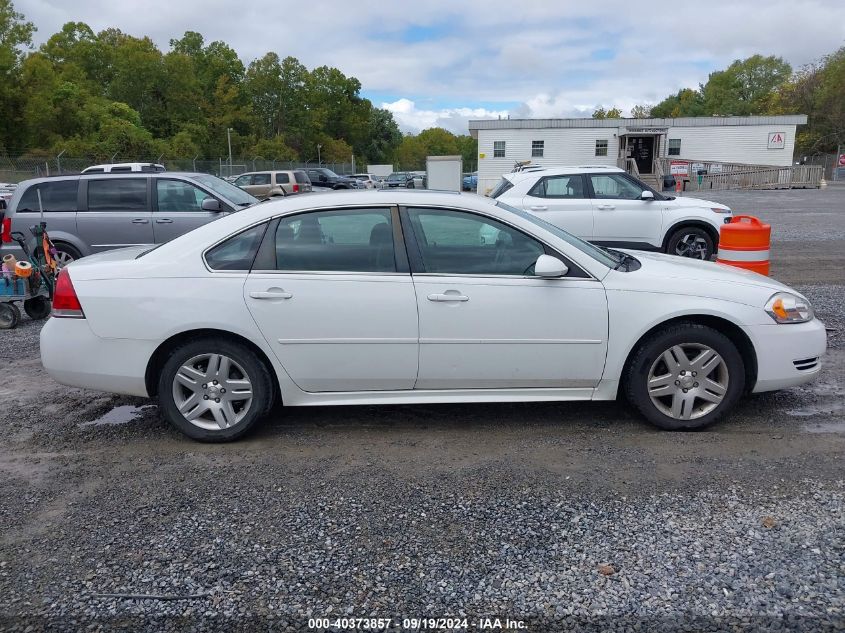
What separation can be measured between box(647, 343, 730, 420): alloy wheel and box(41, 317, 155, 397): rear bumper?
324 cm

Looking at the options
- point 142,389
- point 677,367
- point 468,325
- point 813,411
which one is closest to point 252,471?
point 142,389

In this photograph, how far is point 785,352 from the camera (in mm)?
4426

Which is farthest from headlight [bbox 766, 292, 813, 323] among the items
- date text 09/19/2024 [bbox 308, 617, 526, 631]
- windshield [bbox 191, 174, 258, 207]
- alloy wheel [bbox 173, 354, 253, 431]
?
windshield [bbox 191, 174, 258, 207]

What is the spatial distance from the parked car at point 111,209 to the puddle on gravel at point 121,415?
5.18 metres

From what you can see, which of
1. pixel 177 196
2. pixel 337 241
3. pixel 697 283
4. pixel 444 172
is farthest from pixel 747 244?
pixel 444 172

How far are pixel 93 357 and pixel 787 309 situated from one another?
449cm

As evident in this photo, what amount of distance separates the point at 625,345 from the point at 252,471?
2.42 meters

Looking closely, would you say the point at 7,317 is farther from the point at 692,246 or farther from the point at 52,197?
the point at 692,246

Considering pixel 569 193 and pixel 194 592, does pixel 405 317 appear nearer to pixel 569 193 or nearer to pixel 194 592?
pixel 194 592

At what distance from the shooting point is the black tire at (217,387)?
434 cm

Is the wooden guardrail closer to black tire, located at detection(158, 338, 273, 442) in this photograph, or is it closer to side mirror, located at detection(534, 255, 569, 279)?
side mirror, located at detection(534, 255, 569, 279)

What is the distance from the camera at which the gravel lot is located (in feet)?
9.16

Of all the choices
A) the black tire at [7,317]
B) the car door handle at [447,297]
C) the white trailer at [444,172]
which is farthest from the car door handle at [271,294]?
the white trailer at [444,172]

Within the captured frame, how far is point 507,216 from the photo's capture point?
4.50 metres
